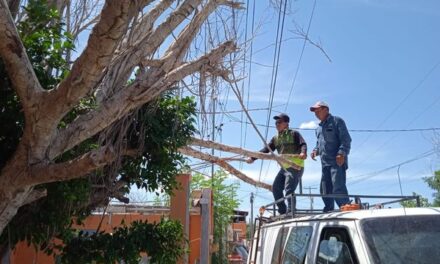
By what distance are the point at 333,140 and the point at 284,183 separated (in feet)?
4.95

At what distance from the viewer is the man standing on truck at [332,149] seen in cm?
663

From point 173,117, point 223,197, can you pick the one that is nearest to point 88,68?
point 173,117

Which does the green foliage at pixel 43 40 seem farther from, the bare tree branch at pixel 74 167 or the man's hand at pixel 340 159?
the man's hand at pixel 340 159

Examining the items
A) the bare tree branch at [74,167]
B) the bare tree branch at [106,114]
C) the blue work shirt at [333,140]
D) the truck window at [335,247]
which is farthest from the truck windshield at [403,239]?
the blue work shirt at [333,140]

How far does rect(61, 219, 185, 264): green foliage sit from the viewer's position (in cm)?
682

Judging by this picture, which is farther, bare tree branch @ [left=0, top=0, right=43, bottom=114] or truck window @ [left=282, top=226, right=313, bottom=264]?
truck window @ [left=282, top=226, right=313, bottom=264]

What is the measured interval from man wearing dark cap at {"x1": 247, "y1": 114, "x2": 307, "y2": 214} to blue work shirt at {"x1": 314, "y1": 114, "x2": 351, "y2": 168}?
0.66 metres

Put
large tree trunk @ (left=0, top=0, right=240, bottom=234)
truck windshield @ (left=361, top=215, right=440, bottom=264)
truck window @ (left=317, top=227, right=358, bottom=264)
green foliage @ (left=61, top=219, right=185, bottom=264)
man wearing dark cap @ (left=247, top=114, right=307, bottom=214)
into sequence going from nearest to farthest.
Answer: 1. truck windshield @ (left=361, top=215, right=440, bottom=264)
2. truck window @ (left=317, top=227, right=358, bottom=264)
3. large tree trunk @ (left=0, top=0, right=240, bottom=234)
4. green foliage @ (left=61, top=219, right=185, bottom=264)
5. man wearing dark cap @ (left=247, top=114, right=307, bottom=214)

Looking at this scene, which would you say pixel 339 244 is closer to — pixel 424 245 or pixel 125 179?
pixel 424 245

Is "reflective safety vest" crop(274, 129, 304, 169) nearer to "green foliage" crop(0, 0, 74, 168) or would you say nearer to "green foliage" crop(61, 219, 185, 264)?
"green foliage" crop(61, 219, 185, 264)

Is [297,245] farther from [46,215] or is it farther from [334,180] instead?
[46,215]

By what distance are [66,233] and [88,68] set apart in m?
2.99

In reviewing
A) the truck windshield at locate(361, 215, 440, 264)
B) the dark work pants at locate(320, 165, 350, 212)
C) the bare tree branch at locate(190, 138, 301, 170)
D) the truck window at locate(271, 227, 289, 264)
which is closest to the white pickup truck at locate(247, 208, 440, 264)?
the truck windshield at locate(361, 215, 440, 264)

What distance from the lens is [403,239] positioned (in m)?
3.79
